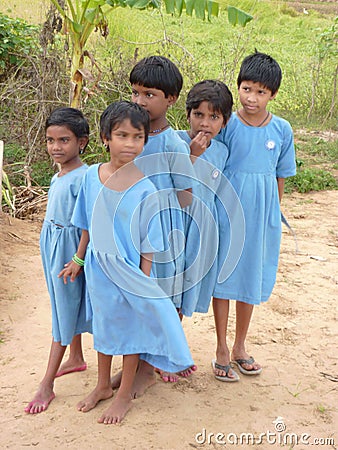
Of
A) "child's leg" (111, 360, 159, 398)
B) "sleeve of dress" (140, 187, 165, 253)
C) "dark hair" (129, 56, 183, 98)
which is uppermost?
"dark hair" (129, 56, 183, 98)

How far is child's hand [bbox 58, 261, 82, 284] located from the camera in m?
2.40

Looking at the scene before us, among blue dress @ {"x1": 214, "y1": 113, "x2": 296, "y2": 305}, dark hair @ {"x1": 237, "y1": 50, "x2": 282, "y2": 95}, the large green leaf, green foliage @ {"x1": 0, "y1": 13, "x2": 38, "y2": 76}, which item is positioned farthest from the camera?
green foliage @ {"x1": 0, "y1": 13, "x2": 38, "y2": 76}

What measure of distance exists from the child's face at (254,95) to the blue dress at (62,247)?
792 mm

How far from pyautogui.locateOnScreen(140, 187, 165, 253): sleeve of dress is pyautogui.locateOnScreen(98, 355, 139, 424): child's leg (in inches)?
18.7

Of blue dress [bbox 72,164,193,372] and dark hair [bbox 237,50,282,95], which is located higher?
dark hair [bbox 237,50,282,95]

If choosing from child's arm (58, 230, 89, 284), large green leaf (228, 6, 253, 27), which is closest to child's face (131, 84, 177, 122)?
child's arm (58, 230, 89, 284)

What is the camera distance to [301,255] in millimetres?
4738

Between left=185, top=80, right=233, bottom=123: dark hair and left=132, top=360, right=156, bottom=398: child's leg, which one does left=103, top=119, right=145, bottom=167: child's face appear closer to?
left=185, top=80, right=233, bottom=123: dark hair

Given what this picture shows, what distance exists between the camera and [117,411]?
2.41m

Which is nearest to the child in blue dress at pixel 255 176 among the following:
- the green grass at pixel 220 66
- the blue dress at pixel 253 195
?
the blue dress at pixel 253 195

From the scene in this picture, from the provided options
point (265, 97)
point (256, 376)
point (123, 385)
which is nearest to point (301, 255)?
point (256, 376)

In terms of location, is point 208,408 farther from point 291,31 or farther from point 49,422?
point 291,31

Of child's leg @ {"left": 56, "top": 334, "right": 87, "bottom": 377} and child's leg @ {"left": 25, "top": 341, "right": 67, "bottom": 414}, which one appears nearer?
child's leg @ {"left": 25, "top": 341, "right": 67, "bottom": 414}

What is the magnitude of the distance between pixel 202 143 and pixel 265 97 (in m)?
0.41
